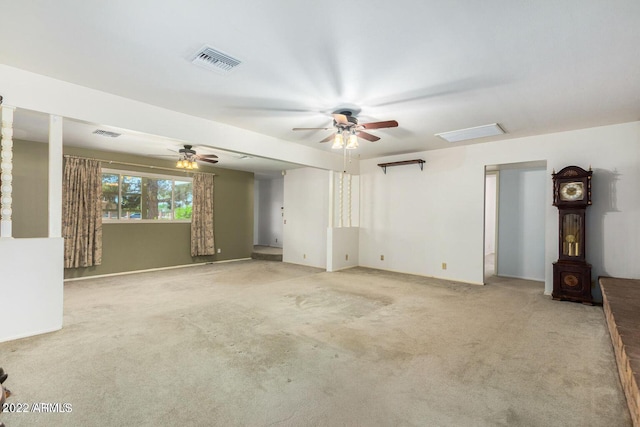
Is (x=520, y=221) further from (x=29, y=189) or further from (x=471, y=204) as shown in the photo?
(x=29, y=189)

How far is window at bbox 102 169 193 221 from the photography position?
6156 millimetres

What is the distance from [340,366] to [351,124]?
2.56 metres

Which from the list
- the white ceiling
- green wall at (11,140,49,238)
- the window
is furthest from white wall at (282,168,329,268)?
green wall at (11,140,49,238)

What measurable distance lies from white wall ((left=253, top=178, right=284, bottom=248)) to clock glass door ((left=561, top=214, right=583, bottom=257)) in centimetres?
712

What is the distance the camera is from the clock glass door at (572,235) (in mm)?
4395

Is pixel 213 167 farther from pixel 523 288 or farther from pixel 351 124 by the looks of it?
pixel 523 288

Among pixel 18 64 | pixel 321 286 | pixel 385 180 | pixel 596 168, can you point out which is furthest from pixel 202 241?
pixel 596 168

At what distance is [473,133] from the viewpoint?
477 centimetres

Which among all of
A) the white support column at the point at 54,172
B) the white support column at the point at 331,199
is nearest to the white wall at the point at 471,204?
the white support column at the point at 331,199

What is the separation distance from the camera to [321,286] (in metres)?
5.21

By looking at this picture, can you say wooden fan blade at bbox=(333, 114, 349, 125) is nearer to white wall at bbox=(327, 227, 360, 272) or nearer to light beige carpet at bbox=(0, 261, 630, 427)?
light beige carpet at bbox=(0, 261, 630, 427)

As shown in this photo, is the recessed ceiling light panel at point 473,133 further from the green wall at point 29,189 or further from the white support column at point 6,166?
the green wall at point 29,189

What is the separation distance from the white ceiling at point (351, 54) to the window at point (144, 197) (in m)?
3.33

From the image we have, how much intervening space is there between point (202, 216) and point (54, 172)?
426cm
